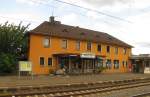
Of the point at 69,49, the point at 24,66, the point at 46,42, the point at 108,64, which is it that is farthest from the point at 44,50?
the point at 108,64

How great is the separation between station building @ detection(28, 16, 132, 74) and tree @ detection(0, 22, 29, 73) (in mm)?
1294

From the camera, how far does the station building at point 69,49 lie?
1891 inches

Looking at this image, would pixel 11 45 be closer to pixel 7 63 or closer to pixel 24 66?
pixel 7 63

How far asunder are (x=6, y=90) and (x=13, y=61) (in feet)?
66.9

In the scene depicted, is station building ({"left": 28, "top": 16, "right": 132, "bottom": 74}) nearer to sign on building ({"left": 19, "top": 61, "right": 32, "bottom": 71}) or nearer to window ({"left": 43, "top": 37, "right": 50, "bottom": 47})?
window ({"left": 43, "top": 37, "right": 50, "bottom": 47})

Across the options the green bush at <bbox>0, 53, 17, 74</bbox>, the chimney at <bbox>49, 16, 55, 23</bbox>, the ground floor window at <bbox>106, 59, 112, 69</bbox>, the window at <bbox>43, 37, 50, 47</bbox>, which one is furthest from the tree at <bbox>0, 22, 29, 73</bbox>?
the ground floor window at <bbox>106, 59, 112, 69</bbox>

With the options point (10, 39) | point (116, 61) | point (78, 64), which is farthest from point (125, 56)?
point (10, 39)

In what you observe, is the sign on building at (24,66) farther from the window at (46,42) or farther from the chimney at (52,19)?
the chimney at (52,19)

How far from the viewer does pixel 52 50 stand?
50062 mm

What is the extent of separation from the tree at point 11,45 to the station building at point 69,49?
1.29m

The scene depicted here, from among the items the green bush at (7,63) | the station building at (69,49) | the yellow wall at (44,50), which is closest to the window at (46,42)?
the station building at (69,49)

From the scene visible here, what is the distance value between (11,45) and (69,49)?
10.0 meters

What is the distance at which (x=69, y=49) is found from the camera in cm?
5294

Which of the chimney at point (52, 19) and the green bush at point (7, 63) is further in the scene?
the chimney at point (52, 19)
